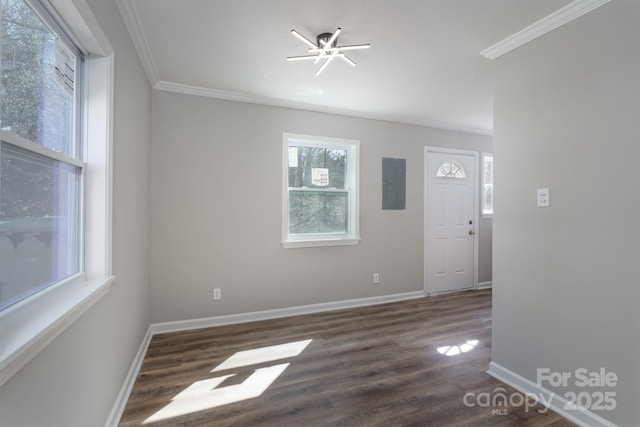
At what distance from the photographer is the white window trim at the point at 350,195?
3.52m

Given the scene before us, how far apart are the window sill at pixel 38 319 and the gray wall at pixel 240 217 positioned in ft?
5.84

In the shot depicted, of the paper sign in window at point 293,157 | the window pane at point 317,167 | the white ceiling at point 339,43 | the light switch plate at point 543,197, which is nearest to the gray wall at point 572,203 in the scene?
A: the light switch plate at point 543,197

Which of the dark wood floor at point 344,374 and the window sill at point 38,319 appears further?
the dark wood floor at point 344,374

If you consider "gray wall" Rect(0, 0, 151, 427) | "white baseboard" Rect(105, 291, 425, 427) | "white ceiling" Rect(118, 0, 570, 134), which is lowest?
"white baseboard" Rect(105, 291, 425, 427)

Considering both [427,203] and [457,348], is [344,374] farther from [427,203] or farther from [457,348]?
[427,203]

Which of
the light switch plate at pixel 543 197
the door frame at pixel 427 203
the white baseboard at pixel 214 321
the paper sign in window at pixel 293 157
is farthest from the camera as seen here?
the door frame at pixel 427 203

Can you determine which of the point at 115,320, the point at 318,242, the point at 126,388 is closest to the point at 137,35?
the point at 115,320

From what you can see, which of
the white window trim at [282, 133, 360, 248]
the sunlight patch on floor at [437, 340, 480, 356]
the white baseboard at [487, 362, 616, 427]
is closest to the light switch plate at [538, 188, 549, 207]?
the white baseboard at [487, 362, 616, 427]

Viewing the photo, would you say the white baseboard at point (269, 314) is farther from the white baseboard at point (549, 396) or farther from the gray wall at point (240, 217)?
the white baseboard at point (549, 396)

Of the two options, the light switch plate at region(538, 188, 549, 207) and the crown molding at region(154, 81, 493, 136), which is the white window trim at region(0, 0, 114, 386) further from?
the light switch plate at region(538, 188, 549, 207)

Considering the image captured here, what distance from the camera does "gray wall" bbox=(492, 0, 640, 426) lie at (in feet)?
5.32

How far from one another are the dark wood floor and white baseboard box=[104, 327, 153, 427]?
42 mm

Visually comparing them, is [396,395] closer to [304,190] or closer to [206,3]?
[304,190]

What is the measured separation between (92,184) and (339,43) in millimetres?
1905
